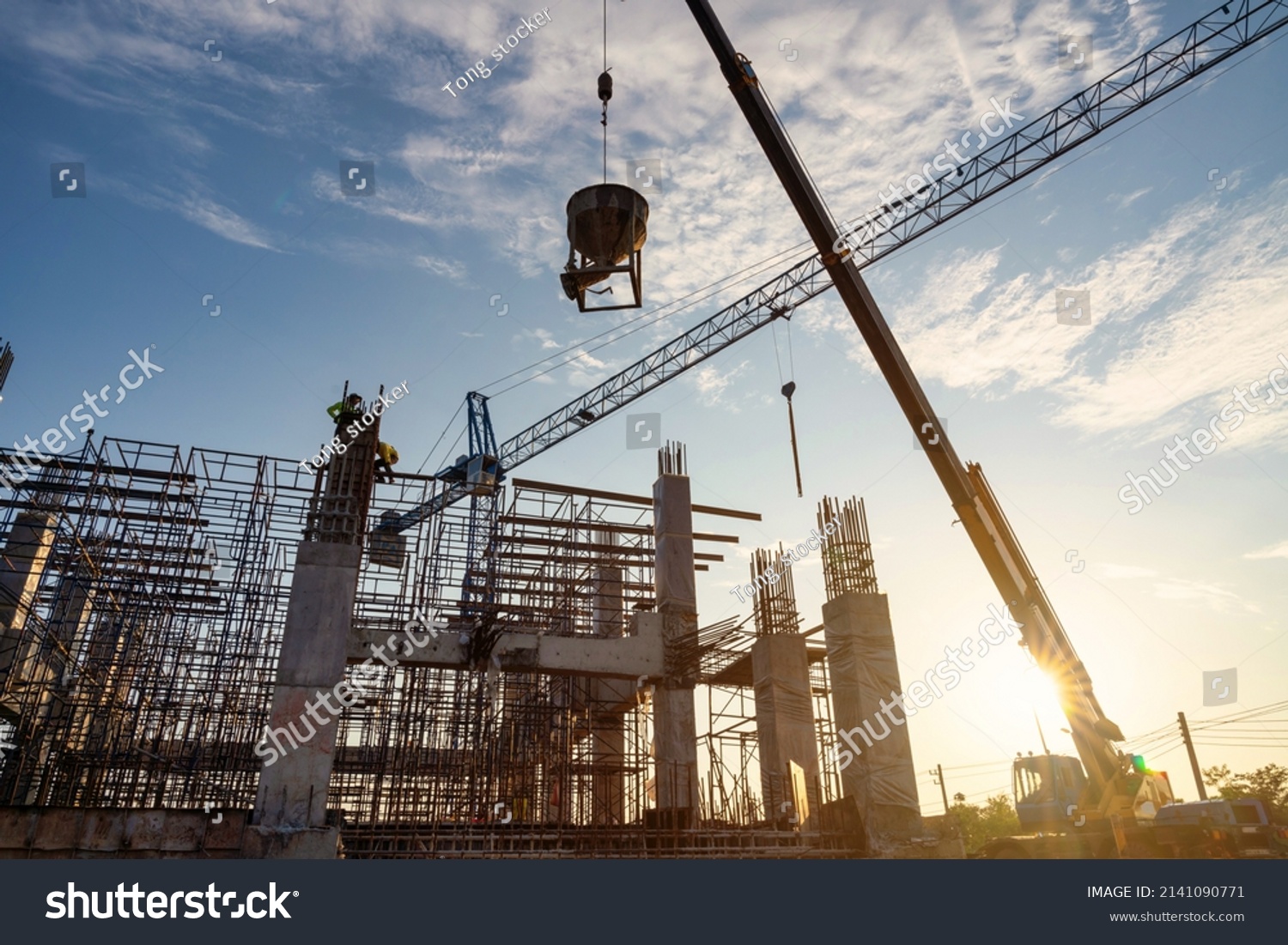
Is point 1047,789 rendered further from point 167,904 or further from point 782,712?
point 167,904

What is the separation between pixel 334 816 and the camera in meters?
16.4

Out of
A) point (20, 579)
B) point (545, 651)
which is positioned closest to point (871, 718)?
point (545, 651)

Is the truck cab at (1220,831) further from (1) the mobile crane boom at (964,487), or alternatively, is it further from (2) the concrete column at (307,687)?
(2) the concrete column at (307,687)

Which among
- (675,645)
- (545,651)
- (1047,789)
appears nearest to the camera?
(1047,789)

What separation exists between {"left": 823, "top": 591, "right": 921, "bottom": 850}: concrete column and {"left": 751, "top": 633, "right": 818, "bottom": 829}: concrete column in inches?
78.3

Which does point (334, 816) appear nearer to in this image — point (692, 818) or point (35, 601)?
point (692, 818)

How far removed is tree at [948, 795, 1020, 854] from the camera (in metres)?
80.6

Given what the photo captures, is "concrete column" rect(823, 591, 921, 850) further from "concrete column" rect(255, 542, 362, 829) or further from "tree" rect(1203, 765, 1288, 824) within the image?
"tree" rect(1203, 765, 1288, 824)

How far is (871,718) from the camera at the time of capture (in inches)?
681

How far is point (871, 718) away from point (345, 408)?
43.0 ft

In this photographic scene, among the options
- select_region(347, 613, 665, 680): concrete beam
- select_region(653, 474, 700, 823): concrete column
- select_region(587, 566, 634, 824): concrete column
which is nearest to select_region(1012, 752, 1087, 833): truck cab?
select_region(653, 474, 700, 823): concrete column

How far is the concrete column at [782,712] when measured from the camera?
19547 millimetres

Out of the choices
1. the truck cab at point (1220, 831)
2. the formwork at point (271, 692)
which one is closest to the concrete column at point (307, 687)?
the formwork at point (271, 692)

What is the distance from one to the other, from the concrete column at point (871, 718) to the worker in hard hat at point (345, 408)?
11.5 metres
